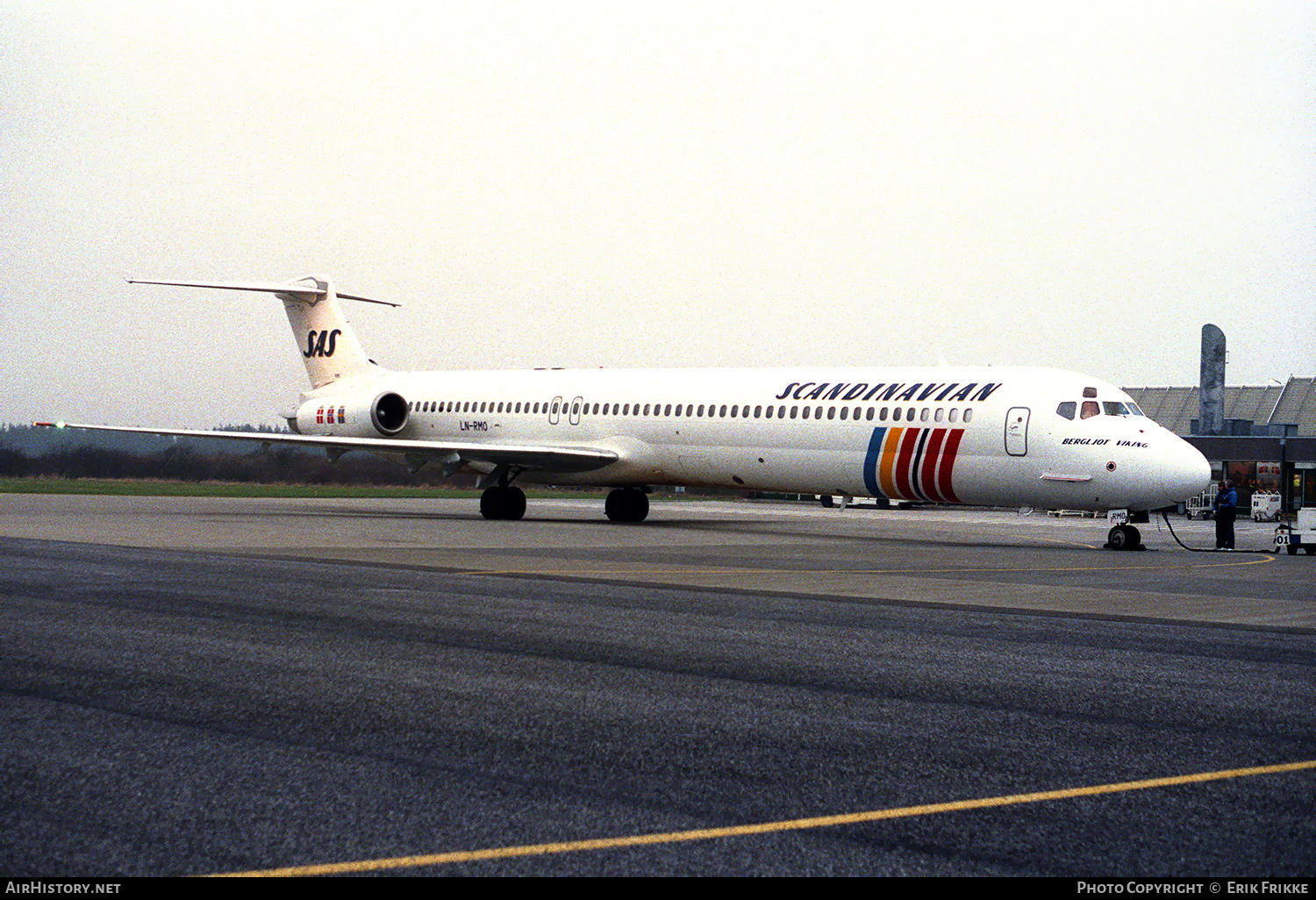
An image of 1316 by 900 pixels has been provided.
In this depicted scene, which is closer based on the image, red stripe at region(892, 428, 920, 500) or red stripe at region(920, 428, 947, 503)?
red stripe at region(920, 428, 947, 503)

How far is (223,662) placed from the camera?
30.9 ft

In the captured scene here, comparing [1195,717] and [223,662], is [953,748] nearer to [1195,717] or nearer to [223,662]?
[1195,717]

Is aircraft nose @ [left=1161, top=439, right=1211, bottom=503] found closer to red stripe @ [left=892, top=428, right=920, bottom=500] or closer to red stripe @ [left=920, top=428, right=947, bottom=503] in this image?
red stripe @ [left=920, top=428, right=947, bottom=503]

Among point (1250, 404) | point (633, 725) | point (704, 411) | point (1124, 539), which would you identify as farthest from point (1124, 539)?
point (1250, 404)

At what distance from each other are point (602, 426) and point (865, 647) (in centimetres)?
2266

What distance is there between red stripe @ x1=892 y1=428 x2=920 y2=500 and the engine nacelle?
16228 mm

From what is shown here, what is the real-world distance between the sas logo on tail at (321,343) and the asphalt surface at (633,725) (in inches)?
971

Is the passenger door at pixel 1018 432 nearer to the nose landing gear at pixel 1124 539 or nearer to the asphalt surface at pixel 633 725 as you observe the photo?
the nose landing gear at pixel 1124 539

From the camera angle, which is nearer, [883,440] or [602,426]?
[883,440]

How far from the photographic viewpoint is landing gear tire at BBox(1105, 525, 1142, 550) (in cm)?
2627

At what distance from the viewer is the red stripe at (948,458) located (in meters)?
26.3

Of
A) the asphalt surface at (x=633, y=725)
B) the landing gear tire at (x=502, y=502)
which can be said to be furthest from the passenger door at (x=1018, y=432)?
the landing gear tire at (x=502, y=502)

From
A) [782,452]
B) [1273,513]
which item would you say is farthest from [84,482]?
[1273,513]

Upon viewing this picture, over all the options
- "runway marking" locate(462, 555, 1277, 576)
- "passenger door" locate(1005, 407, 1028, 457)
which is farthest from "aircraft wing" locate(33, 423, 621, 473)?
"runway marking" locate(462, 555, 1277, 576)
